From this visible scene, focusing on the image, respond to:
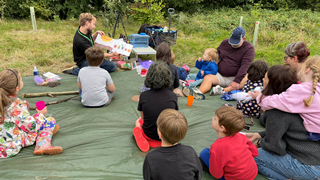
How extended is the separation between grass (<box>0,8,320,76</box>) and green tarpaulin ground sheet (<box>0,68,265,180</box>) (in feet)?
6.82

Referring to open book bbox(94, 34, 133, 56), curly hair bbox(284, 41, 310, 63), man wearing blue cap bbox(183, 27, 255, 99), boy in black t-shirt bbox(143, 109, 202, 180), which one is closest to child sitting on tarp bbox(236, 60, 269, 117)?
curly hair bbox(284, 41, 310, 63)

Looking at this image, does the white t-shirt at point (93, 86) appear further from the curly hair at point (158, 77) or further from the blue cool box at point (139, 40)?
the blue cool box at point (139, 40)

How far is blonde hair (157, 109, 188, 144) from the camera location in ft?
4.92

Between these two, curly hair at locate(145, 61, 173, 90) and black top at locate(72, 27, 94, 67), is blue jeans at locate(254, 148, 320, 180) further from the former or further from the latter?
black top at locate(72, 27, 94, 67)

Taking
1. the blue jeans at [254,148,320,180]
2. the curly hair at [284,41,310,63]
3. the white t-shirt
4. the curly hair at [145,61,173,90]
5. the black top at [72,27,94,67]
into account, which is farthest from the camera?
the black top at [72,27,94,67]

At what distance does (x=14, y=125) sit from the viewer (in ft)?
6.93

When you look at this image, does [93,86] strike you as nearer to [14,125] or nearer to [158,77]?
[14,125]

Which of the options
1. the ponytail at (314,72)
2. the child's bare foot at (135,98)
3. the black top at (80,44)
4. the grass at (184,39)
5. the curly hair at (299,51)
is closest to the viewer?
the ponytail at (314,72)

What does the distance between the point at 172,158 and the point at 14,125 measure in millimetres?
1642

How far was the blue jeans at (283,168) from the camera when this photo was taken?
5.95ft

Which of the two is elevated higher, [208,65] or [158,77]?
[158,77]

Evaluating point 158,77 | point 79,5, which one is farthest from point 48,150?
point 79,5

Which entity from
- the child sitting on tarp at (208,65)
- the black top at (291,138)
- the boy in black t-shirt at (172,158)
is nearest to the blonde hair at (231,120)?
the black top at (291,138)

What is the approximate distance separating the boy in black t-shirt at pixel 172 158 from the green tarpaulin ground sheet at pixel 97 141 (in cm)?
53
